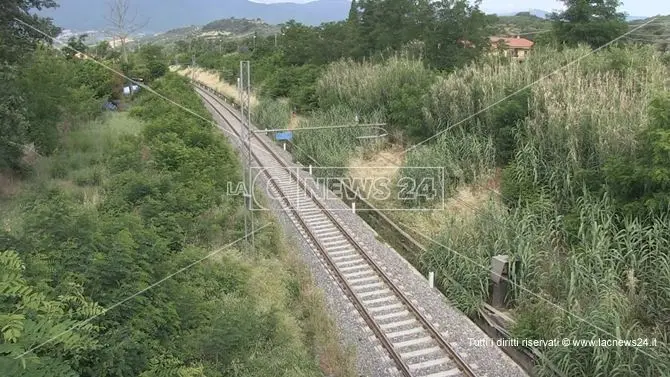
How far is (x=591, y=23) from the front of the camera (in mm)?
24250

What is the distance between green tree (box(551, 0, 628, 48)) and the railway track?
651 inches

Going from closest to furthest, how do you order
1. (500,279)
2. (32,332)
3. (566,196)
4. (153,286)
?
1. (32,332)
2. (153,286)
3. (500,279)
4. (566,196)

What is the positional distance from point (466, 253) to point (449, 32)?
17112 mm

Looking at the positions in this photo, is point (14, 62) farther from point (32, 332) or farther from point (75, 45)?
point (32, 332)

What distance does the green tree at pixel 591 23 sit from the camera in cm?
2405

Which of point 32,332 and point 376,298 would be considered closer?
point 32,332

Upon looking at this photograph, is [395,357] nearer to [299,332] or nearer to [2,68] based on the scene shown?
[299,332]

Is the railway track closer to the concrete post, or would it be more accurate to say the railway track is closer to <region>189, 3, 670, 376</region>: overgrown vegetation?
<region>189, 3, 670, 376</region>: overgrown vegetation

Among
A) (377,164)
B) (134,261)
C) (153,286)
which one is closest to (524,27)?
(377,164)

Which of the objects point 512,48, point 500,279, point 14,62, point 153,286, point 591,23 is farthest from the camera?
point 512,48

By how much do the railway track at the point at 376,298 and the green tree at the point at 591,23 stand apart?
16.5m

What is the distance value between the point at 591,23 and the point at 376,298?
A: 67.8 feet

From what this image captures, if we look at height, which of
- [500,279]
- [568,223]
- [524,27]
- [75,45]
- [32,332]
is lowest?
[500,279]

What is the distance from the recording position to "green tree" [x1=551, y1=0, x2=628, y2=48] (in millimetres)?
24047
